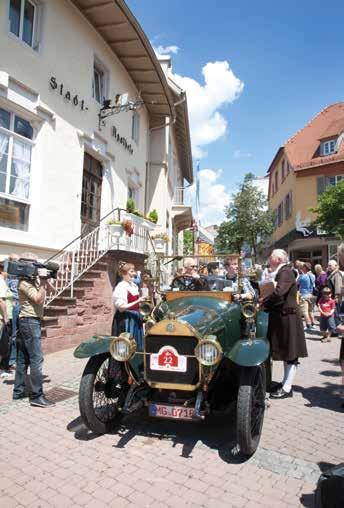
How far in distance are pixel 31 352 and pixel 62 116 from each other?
265 inches

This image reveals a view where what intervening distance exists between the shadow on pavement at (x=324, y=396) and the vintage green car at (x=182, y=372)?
140 centimetres

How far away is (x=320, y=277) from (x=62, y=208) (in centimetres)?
698

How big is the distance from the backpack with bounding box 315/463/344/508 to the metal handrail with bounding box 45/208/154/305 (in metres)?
6.35

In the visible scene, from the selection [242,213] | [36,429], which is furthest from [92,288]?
[242,213]

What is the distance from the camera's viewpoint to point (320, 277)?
10250 mm

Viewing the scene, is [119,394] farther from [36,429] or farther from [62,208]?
[62,208]

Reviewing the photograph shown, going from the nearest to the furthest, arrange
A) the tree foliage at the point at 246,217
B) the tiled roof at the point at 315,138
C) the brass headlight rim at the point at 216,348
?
the brass headlight rim at the point at 216,348 → the tiled roof at the point at 315,138 → the tree foliage at the point at 246,217

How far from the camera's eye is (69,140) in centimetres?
971

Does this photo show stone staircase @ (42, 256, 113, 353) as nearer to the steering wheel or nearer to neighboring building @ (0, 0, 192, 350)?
neighboring building @ (0, 0, 192, 350)

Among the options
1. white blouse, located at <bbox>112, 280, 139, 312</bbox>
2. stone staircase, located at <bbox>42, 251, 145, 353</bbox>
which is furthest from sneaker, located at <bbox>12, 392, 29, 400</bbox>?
stone staircase, located at <bbox>42, 251, 145, 353</bbox>

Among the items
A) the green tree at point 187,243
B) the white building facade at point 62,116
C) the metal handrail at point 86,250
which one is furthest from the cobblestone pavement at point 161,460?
the green tree at point 187,243

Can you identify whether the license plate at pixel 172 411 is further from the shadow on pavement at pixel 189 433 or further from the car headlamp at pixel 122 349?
the car headlamp at pixel 122 349

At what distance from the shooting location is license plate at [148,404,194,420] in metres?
3.39

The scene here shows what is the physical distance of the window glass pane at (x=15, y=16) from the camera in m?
8.14
